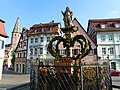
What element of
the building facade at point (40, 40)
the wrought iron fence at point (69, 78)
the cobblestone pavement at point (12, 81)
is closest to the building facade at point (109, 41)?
the building facade at point (40, 40)

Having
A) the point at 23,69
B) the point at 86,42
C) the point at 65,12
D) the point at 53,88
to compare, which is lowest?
the point at 23,69

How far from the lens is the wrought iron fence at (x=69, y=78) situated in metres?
7.20

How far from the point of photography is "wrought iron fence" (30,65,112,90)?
720cm

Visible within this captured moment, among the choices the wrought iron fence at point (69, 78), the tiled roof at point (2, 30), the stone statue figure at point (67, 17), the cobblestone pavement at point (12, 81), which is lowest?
the cobblestone pavement at point (12, 81)

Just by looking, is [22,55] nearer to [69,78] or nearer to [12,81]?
[12,81]

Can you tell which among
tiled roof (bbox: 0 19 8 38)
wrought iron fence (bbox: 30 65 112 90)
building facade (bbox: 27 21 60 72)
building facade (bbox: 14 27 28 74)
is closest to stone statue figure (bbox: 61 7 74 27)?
wrought iron fence (bbox: 30 65 112 90)

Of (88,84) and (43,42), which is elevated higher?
(43,42)

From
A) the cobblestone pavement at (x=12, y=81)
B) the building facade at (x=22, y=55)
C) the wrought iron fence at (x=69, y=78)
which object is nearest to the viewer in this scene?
the wrought iron fence at (x=69, y=78)

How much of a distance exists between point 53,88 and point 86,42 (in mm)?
4517

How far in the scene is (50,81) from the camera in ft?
24.8

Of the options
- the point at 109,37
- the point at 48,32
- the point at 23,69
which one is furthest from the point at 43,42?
the point at 109,37

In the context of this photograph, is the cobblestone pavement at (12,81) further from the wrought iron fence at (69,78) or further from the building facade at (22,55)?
the building facade at (22,55)

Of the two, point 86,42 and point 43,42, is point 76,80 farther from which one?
point 43,42

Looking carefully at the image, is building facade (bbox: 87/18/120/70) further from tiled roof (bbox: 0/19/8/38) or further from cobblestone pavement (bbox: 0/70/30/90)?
tiled roof (bbox: 0/19/8/38)
